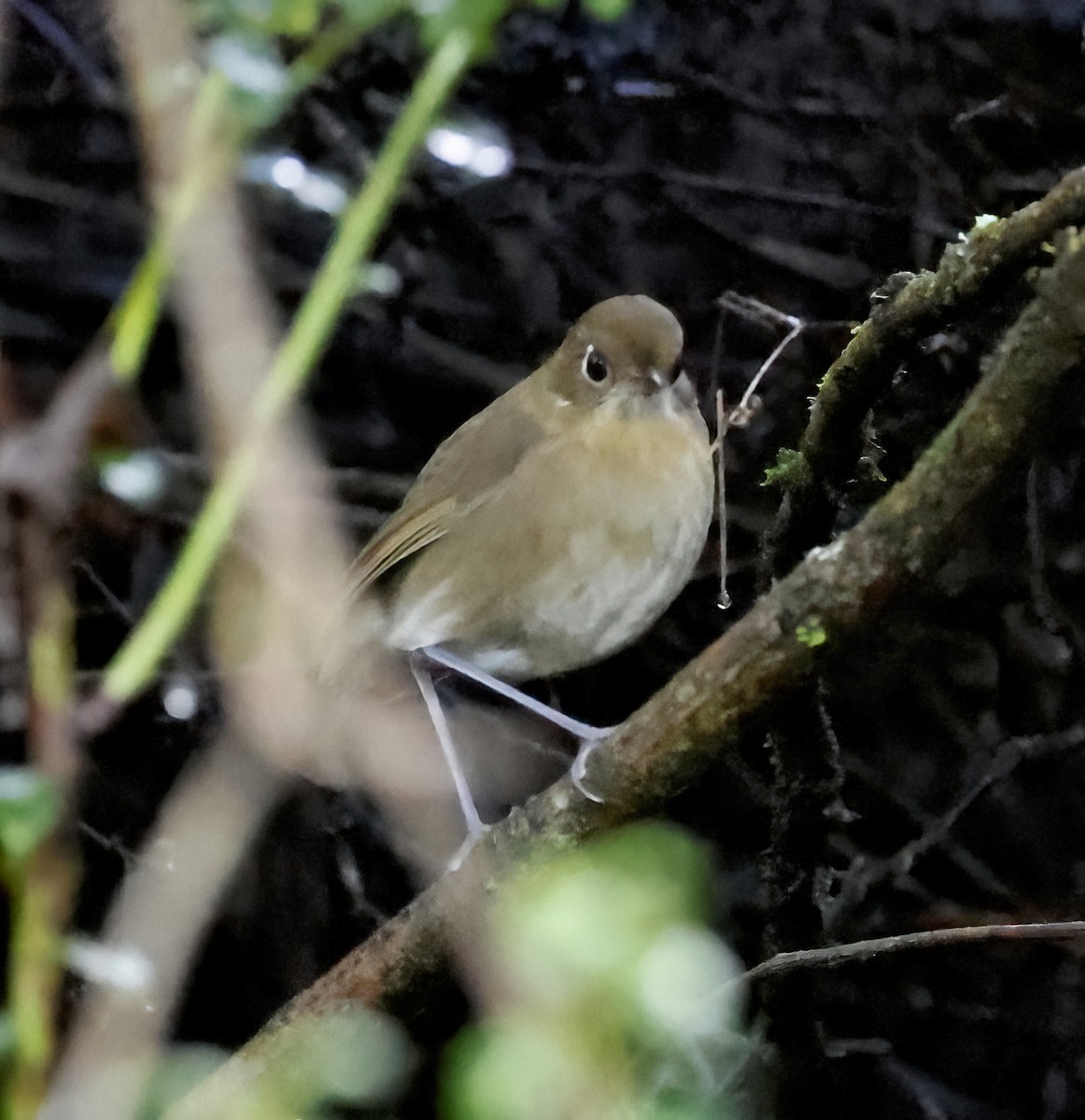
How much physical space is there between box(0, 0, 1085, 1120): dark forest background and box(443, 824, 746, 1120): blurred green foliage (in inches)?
11.0

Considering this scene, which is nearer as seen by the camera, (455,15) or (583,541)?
(455,15)

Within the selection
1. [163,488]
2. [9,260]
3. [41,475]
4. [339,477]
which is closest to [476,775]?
[339,477]

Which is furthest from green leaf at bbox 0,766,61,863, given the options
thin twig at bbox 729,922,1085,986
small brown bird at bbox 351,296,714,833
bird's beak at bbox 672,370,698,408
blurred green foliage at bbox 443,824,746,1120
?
bird's beak at bbox 672,370,698,408

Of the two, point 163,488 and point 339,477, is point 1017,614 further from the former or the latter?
point 163,488

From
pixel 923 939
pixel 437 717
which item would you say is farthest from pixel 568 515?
pixel 923 939

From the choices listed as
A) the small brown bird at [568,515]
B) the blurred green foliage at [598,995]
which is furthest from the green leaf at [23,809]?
the small brown bird at [568,515]

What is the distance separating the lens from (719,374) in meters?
1.95

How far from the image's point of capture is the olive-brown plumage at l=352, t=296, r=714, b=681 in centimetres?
155

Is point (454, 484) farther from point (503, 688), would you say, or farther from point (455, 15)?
point (455, 15)

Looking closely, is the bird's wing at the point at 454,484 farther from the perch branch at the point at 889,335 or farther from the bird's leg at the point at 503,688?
the perch branch at the point at 889,335

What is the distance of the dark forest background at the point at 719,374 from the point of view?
175 cm

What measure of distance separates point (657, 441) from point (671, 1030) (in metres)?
0.71

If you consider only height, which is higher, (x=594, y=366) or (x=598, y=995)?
(x=594, y=366)

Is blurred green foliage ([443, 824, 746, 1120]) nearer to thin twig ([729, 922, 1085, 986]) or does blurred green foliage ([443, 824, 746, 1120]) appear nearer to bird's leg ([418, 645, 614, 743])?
thin twig ([729, 922, 1085, 986])
